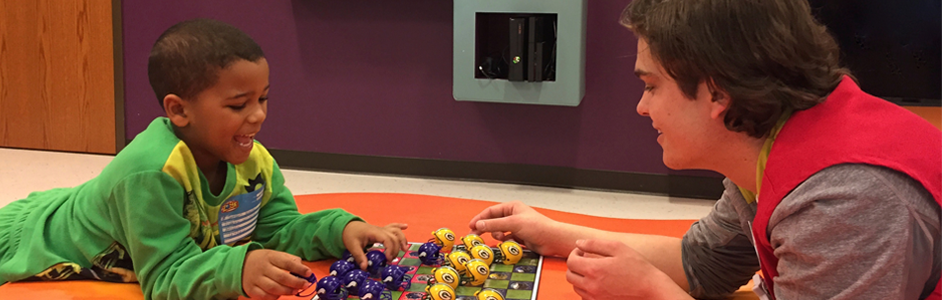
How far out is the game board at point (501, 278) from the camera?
60.1 inches

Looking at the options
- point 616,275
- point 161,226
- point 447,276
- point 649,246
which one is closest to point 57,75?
point 161,226

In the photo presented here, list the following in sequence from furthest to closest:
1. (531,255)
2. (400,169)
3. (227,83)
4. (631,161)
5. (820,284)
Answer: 1. (400,169)
2. (631,161)
3. (531,255)
4. (227,83)
5. (820,284)

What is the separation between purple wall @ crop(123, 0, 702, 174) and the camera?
10.7 ft

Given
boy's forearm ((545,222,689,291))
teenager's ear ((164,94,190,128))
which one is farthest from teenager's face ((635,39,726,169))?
teenager's ear ((164,94,190,128))

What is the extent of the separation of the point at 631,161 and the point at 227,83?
2.12 m

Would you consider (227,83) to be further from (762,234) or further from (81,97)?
(81,97)

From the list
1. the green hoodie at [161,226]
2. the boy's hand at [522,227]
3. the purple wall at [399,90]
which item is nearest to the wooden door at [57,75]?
the purple wall at [399,90]

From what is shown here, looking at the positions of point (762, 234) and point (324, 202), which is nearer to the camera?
point (762, 234)

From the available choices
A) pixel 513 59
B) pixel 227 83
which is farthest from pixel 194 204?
pixel 513 59

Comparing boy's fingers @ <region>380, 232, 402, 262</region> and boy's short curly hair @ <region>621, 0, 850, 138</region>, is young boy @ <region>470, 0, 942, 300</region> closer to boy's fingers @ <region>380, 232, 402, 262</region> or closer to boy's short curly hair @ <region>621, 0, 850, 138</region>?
boy's short curly hair @ <region>621, 0, 850, 138</region>

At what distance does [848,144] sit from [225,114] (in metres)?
1.07

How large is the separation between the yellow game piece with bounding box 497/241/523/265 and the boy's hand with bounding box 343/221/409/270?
0.21 meters

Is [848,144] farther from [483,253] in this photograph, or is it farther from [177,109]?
[177,109]

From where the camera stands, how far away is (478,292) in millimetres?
1518
